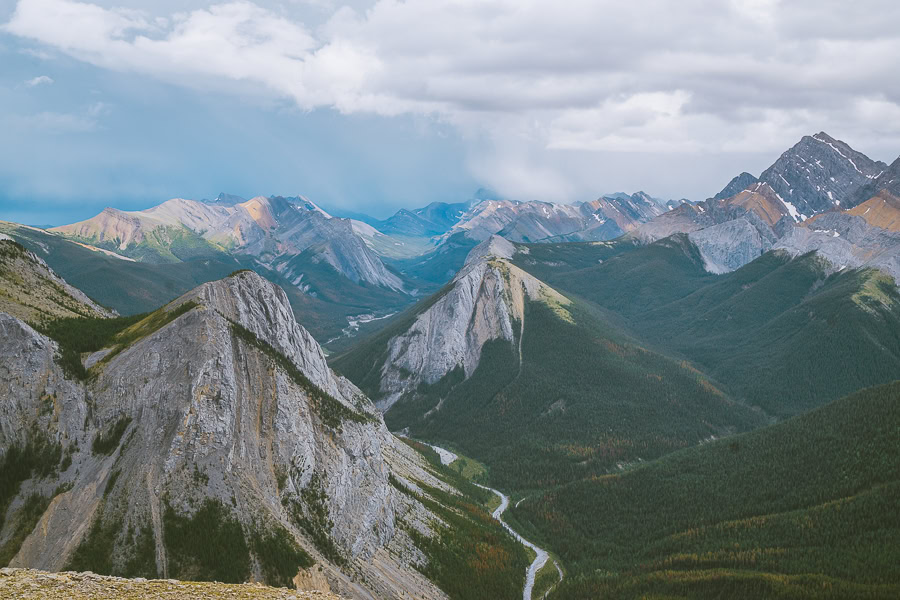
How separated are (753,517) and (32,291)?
133734mm

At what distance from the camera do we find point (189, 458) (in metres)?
87.9

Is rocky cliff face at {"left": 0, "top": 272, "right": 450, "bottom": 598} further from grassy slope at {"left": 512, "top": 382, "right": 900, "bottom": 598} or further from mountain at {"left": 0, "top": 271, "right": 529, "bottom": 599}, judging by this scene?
grassy slope at {"left": 512, "top": 382, "right": 900, "bottom": 598}

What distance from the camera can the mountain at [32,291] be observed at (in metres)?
98.8

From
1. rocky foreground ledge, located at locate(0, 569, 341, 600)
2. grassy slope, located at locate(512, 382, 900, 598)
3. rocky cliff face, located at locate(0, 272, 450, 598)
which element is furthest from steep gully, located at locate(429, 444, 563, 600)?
rocky foreground ledge, located at locate(0, 569, 341, 600)

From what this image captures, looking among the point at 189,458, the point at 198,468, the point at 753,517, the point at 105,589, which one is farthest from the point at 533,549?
the point at 105,589

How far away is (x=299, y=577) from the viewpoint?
277ft

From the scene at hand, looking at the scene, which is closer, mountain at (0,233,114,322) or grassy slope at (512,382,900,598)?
mountain at (0,233,114,322)

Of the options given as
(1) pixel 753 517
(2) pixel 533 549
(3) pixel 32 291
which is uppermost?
(3) pixel 32 291

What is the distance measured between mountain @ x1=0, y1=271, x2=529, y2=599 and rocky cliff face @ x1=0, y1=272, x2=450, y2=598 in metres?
0.20

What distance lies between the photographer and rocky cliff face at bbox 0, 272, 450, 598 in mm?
79500

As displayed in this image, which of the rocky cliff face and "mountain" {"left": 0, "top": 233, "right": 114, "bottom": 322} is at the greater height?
"mountain" {"left": 0, "top": 233, "right": 114, "bottom": 322}

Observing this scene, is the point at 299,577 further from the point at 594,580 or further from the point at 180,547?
the point at 594,580

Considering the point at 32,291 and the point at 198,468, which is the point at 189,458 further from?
the point at 32,291

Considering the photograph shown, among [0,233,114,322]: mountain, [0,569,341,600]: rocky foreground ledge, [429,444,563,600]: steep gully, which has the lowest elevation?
[429,444,563,600]: steep gully
